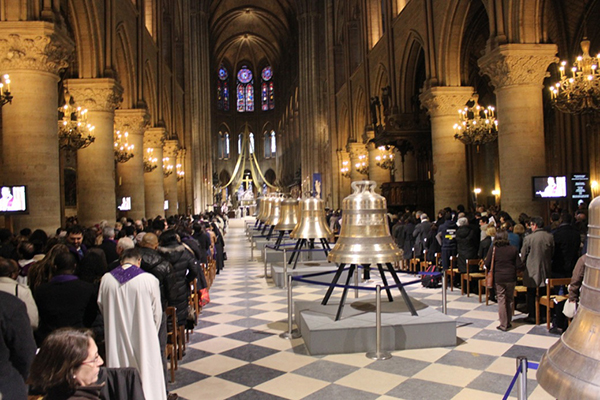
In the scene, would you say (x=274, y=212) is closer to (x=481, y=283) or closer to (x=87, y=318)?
(x=481, y=283)

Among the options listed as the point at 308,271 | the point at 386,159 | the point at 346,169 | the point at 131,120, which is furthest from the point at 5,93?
the point at 346,169

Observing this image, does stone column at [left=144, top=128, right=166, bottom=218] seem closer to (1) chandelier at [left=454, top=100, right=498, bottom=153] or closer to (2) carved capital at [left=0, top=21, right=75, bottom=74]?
(2) carved capital at [left=0, top=21, right=75, bottom=74]

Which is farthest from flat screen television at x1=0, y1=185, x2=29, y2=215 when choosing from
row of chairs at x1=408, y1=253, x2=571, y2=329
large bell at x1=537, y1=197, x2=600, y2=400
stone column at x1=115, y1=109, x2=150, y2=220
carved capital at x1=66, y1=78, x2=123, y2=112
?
stone column at x1=115, y1=109, x2=150, y2=220

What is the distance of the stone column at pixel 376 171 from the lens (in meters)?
22.7

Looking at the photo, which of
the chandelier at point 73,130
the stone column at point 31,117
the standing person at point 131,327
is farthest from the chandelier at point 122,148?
the standing person at point 131,327

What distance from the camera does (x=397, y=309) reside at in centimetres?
649

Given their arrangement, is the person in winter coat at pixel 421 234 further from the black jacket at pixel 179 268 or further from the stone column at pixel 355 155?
the stone column at pixel 355 155

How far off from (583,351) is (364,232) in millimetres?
4159

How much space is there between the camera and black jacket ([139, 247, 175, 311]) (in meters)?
4.81

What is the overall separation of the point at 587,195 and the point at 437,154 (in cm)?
524

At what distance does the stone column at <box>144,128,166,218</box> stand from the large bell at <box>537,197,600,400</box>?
771 inches

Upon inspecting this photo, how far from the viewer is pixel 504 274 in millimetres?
6609

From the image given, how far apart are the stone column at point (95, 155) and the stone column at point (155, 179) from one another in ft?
22.5

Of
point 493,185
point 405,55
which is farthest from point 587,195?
point 493,185
